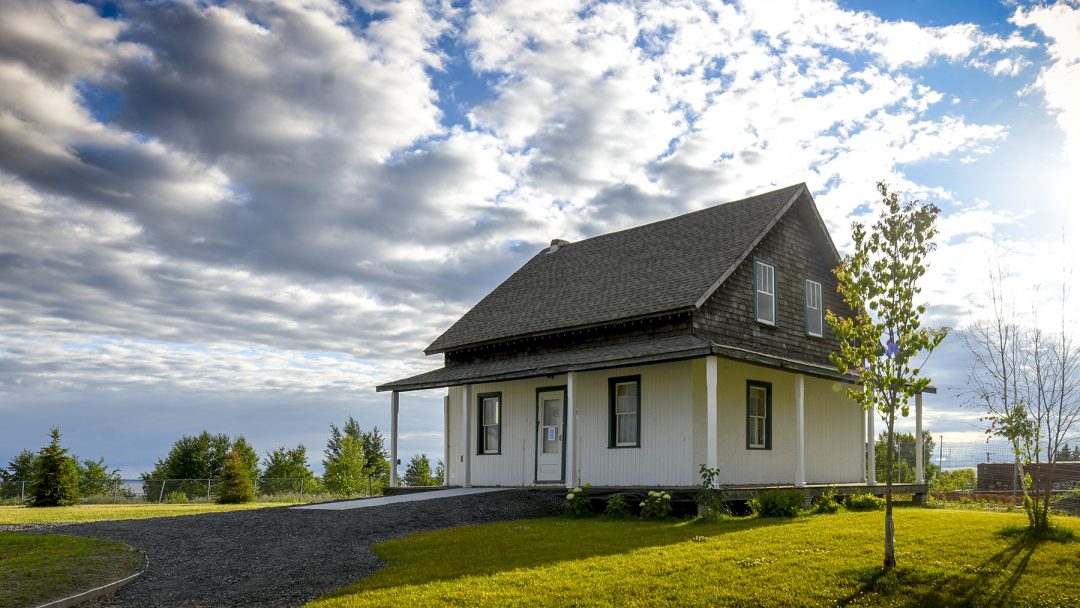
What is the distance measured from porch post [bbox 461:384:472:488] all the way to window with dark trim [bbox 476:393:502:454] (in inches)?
13.2

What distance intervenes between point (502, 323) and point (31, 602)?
15560 millimetres

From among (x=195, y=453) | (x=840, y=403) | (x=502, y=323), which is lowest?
(x=195, y=453)

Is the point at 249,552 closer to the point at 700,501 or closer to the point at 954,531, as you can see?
the point at 700,501

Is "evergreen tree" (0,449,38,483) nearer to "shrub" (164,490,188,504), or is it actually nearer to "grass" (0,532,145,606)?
"shrub" (164,490,188,504)

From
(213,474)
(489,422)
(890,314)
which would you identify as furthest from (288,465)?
(890,314)

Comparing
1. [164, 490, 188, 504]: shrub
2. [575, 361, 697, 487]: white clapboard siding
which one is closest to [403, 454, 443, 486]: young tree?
[164, 490, 188, 504]: shrub

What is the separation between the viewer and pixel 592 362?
18.9m

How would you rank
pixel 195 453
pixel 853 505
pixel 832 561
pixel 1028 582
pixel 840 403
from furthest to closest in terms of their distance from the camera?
pixel 195 453, pixel 840 403, pixel 853 505, pixel 832 561, pixel 1028 582

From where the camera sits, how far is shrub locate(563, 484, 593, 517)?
18062mm

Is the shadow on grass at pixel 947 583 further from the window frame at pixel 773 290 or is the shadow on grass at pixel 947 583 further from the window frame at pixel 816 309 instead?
the window frame at pixel 816 309

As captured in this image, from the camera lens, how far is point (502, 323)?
24.7 meters

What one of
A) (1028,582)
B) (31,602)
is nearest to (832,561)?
(1028,582)

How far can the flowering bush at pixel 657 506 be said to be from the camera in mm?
16797

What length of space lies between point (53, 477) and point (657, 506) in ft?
78.0
